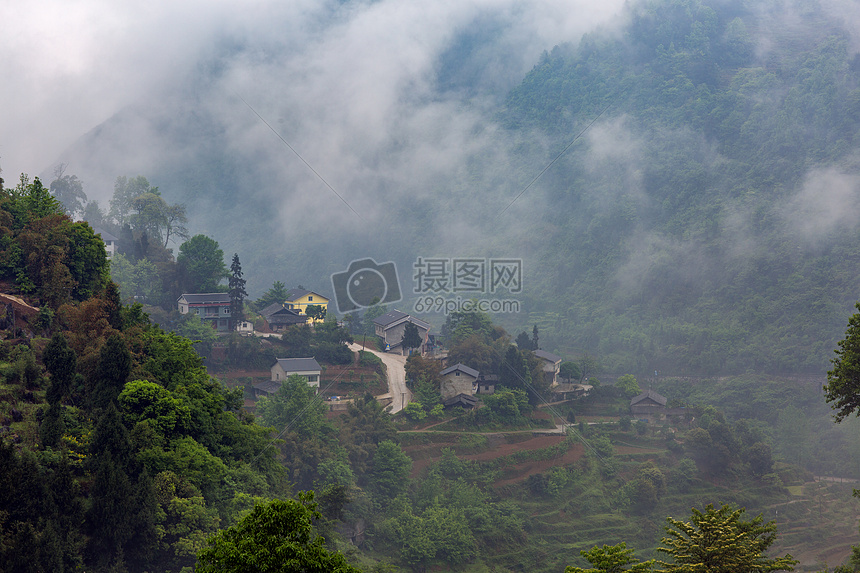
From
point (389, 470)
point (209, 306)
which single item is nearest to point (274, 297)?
point (209, 306)

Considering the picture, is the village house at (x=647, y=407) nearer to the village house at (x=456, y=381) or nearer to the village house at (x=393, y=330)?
the village house at (x=456, y=381)

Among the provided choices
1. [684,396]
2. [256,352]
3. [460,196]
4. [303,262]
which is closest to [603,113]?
[460,196]

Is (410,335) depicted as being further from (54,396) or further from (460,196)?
(460,196)

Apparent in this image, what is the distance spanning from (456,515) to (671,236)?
58.8 metres

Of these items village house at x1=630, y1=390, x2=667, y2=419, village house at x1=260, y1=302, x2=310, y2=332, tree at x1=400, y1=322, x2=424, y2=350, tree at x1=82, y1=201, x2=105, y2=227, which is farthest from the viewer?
tree at x1=82, y1=201, x2=105, y2=227

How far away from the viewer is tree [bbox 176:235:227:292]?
48.4 metres

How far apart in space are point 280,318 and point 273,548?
42.1 m

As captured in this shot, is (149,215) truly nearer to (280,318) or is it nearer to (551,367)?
(280,318)

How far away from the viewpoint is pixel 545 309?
82000 mm

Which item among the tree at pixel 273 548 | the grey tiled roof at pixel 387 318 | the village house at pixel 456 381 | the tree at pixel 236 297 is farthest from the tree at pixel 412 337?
the tree at pixel 273 548

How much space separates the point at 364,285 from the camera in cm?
7050

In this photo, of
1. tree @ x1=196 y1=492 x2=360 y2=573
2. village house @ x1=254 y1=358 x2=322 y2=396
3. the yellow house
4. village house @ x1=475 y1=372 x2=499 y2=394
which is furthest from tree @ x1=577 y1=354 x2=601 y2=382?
→ tree @ x1=196 y1=492 x2=360 y2=573

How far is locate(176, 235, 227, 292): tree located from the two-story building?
0.88m

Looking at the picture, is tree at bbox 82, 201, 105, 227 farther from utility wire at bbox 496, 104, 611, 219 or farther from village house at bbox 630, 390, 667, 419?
utility wire at bbox 496, 104, 611, 219
